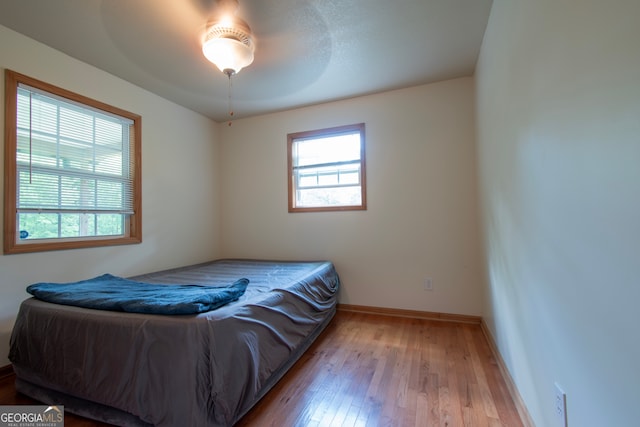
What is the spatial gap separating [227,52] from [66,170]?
1748 mm

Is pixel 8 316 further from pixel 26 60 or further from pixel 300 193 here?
pixel 300 193

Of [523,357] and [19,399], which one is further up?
[523,357]

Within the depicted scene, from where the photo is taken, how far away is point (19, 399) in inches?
64.6

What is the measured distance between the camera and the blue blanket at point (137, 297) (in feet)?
4.47

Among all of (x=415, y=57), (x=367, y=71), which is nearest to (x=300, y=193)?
(x=367, y=71)

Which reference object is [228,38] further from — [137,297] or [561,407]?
[561,407]

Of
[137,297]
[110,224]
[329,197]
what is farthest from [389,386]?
[110,224]

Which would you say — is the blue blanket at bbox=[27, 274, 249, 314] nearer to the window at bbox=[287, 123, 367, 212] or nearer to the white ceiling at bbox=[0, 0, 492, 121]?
the window at bbox=[287, 123, 367, 212]

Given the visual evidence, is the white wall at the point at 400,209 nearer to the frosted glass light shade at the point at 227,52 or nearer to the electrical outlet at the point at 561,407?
the frosted glass light shade at the point at 227,52

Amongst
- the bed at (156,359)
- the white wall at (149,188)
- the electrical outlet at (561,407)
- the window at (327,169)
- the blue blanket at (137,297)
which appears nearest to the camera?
the electrical outlet at (561,407)

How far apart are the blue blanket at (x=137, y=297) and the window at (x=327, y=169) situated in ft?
5.40

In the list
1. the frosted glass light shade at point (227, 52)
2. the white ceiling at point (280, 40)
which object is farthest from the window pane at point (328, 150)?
the frosted glass light shade at point (227, 52)

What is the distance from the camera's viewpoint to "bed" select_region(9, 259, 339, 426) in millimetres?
1228

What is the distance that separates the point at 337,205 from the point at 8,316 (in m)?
2.93
